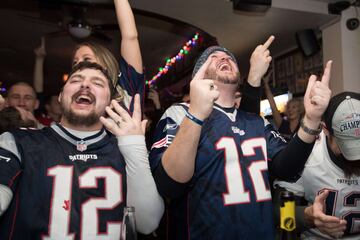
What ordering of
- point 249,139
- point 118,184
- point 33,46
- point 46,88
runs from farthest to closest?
point 46,88
point 33,46
point 249,139
point 118,184

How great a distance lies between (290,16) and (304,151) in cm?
405

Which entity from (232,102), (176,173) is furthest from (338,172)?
(176,173)

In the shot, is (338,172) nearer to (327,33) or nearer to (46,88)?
(327,33)

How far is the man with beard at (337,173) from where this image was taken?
5.21ft

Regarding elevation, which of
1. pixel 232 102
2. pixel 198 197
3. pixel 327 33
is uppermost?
pixel 327 33

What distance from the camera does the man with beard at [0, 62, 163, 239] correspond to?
122cm

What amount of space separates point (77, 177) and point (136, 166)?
27 cm

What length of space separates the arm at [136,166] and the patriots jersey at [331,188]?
766 millimetres

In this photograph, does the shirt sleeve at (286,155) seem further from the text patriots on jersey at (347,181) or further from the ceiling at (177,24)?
the ceiling at (177,24)

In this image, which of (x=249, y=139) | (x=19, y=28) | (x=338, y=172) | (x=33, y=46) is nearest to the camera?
(x=249, y=139)

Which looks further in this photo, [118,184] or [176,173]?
[118,184]

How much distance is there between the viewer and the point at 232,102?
1.73 meters

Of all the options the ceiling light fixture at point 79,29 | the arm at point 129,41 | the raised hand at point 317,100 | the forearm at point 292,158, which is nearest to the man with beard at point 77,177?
the arm at point 129,41

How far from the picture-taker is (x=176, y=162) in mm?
1205
